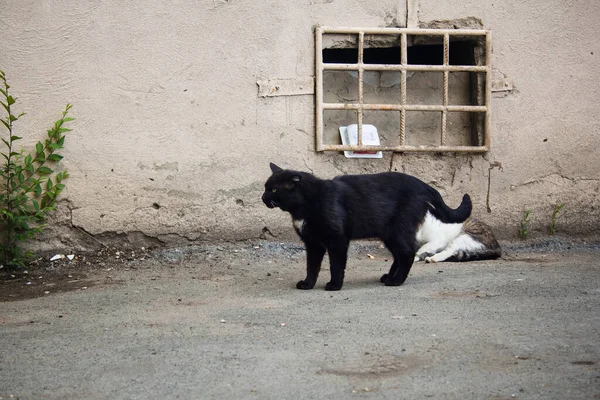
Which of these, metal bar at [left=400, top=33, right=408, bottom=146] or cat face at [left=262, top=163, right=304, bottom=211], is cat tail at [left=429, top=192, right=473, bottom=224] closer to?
cat face at [left=262, top=163, right=304, bottom=211]

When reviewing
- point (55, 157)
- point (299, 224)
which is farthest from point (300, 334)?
point (55, 157)

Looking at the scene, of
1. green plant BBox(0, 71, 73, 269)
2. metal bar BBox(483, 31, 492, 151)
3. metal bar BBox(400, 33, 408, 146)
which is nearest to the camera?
green plant BBox(0, 71, 73, 269)

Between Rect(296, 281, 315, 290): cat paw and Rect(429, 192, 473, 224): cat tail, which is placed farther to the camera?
Rect(429, 192, 473, 224): cat tail

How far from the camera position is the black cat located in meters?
5.27

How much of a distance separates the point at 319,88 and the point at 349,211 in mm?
1667

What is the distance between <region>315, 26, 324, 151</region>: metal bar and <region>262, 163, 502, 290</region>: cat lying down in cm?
116

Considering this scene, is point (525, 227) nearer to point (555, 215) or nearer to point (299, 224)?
point (555, 215)

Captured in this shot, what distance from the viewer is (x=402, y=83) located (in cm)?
682

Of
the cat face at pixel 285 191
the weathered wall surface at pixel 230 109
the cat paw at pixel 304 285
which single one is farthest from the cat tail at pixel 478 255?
the cat face at pixel 285 191

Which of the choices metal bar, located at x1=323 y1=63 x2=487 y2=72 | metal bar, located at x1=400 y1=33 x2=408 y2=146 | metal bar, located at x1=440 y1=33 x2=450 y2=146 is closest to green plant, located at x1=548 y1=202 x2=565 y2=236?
metal bar, located at x1=440 y1=33 x2=450 y2=146

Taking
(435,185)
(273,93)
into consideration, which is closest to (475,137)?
(435,185)

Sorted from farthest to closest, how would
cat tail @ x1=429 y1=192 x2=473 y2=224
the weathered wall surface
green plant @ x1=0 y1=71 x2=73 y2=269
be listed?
1. the weathered wall surface
2. green plant @ x1=0 y1=71 x2=73 y2=269
3. cat tail @ x1=429 y1=192 x2=473 y2=224

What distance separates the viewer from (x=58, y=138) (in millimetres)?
6273

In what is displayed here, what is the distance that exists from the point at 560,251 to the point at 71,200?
4.10 m
